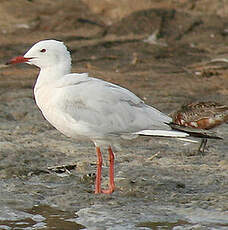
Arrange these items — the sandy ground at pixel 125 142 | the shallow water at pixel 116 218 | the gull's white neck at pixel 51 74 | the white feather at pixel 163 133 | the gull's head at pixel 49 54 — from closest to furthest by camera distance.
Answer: the shallow water at pixel 116 218, the sandy ground at pixel 125 142, the white feather at pixel 163 133, the gull's white neck at pixel 51 74, the gull's head at pixel 49 54

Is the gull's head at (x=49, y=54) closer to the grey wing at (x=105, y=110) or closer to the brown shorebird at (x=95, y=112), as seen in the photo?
the brown shorebird at (x=95, y=112)

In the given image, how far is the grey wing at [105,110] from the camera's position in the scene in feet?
24.3

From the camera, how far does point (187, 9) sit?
1686cm

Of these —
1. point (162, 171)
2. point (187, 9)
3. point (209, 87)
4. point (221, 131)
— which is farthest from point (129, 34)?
point (162, 171)

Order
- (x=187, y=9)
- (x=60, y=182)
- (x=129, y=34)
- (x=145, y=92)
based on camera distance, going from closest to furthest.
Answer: (x=60, y=182), (x=145, y=92), (x=129, y=34), (x=187, y=9)

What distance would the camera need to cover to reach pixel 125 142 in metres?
8.85

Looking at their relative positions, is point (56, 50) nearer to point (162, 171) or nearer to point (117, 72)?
point (162, 171)

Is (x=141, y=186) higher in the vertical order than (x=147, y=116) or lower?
lower

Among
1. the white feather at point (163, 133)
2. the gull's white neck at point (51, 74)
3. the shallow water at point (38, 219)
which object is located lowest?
the shallow water at point (38, 219)

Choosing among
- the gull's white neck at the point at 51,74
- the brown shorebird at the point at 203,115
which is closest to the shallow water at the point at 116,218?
the gull's white neck at the point at 51,74

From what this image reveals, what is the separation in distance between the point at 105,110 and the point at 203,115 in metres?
2.46

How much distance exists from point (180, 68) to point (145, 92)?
1.68 metres

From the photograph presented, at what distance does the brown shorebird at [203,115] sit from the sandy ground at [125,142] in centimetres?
34

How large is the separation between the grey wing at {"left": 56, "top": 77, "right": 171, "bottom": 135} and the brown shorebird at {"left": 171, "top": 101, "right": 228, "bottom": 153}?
2067mm
